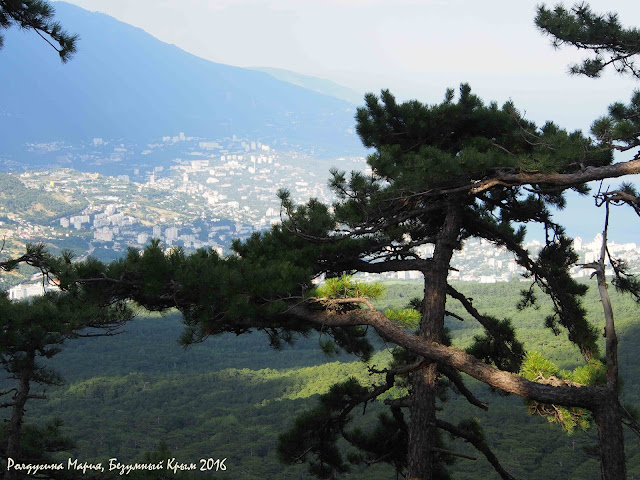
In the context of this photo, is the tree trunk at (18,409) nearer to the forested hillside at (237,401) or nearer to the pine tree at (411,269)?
the pine tree at (411,269)

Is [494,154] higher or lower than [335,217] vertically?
higher

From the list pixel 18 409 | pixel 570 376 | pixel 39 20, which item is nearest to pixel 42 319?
pixel 18 409

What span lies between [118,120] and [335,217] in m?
201

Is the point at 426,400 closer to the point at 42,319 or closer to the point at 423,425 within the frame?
the point at 423,425

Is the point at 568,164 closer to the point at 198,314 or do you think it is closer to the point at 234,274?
the point at 234,274

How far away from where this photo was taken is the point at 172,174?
6073 inches

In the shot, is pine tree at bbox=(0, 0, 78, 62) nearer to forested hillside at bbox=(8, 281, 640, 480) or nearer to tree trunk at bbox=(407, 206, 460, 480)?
tree trunk at bbox=(407, 206, 460, 480)

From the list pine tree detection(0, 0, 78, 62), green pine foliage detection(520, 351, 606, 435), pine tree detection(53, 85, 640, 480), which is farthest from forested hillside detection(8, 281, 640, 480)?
pine tree detection(0, 0, 78, 62)

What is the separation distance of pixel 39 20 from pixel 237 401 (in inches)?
1141

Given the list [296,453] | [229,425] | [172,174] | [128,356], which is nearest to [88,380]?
[128,356]

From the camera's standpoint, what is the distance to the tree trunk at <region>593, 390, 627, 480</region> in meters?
2.50

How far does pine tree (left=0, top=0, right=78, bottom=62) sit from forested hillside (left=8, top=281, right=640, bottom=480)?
11683 millimetres

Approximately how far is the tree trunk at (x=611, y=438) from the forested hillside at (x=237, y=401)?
11265 mm

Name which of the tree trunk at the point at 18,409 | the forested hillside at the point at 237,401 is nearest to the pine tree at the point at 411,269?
the tree trunk at the point at 18,409
